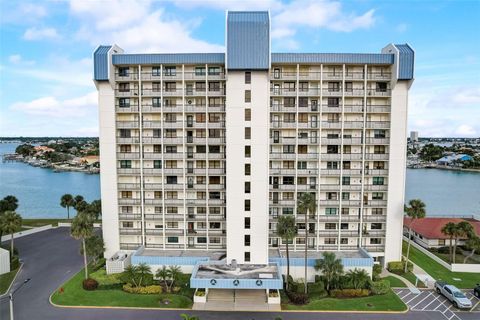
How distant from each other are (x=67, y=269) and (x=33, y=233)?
23167mm

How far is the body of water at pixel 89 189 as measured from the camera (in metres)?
96.2

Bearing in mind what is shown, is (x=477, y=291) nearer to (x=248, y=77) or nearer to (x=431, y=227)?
(x=431, y=227)

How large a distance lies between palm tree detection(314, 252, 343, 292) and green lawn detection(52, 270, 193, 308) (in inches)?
632

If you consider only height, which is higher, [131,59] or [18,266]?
[131,59]

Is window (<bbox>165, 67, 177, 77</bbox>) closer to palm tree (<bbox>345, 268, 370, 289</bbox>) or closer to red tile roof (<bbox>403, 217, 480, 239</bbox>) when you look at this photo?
palm tree (<bbox>345, 268, 370, 289</bbox>)

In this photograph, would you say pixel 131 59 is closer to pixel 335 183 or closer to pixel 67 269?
pixel 67 269

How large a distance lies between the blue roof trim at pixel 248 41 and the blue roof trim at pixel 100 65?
55.5 ft

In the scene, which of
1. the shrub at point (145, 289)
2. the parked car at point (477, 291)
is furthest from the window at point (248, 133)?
the parked car at point (477, 291)

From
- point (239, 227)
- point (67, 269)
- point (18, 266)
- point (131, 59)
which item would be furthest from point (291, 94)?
point (18, 266)

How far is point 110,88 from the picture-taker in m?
44.4

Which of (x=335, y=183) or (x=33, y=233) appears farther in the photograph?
(x=33, y=233)

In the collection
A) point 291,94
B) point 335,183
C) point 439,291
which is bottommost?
point 439,291

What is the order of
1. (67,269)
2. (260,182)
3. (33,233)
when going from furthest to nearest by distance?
(33,233)
(67,269)
(260,182)

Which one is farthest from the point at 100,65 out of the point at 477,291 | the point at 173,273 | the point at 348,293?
the point at 477,291
